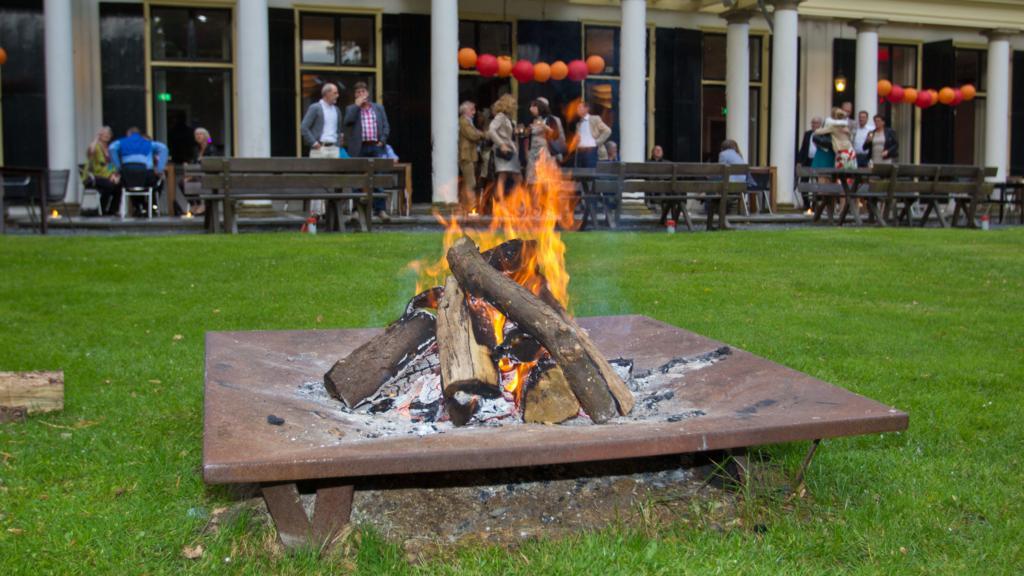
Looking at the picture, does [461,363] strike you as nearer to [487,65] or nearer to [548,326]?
[548,326]

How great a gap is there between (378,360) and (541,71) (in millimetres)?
16327

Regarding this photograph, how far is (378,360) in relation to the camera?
452 centimetres

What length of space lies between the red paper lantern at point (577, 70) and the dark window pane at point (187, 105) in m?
5.95

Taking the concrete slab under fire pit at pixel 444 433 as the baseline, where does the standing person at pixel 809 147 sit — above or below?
above

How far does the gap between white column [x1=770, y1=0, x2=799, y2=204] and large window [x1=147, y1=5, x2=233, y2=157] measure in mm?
9825

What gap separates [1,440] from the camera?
192 inches

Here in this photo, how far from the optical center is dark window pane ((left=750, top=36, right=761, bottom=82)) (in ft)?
78.9

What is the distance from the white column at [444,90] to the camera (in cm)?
1902

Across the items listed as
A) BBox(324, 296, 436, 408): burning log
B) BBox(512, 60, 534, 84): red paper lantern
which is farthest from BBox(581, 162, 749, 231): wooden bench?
BBox(324, 296, 436, 408): burning log

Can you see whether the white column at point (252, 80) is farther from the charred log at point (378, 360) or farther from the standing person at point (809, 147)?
the charred log at point (378, 360)

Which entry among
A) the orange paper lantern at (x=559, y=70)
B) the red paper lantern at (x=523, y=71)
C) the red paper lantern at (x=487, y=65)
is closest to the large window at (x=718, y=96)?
the orange paper lantern at (x=559, y=70)

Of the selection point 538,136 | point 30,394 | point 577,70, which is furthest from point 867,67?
point 30,394

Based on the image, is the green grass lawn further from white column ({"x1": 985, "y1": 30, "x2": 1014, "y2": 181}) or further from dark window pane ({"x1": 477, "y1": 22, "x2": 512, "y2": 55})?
white column ({"x1": 985, "y1": 30, "x2": 1014, "y2": 181})

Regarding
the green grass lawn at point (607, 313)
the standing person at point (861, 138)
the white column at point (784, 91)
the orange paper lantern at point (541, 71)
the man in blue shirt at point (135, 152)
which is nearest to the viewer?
the green grass lawn at point (607, 313)
